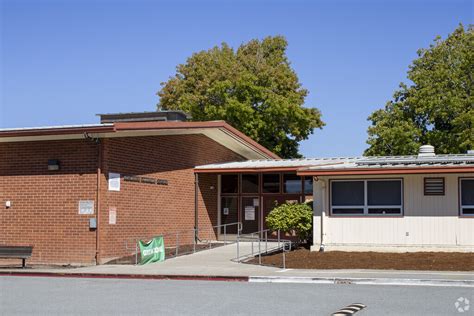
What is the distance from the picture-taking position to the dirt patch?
19922 mm

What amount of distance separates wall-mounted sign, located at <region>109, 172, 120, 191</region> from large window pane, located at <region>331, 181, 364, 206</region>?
23.9 feet

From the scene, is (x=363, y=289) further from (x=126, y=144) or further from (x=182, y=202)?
(x=182, y=202)

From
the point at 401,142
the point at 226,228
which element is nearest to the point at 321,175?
the point at 226,228

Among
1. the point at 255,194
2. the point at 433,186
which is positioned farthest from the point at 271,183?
the point at 433,186

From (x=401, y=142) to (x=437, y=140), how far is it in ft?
6.64

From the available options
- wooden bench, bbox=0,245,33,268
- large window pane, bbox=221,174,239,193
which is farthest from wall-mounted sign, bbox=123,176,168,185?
large window pane, bbox=221,174,239,193

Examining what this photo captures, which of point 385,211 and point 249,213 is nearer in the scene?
point 385,211

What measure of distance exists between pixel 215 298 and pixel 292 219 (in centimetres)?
1097

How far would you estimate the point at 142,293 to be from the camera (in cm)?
1480

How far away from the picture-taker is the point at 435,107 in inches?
1596

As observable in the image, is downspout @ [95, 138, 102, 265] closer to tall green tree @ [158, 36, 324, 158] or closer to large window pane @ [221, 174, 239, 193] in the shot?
large window pane @ [221, 174, 239, 193]

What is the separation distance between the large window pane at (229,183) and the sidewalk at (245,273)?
327 inches

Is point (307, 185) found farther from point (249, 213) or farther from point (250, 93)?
point (250, 93)

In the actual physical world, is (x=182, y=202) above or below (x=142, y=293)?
above
